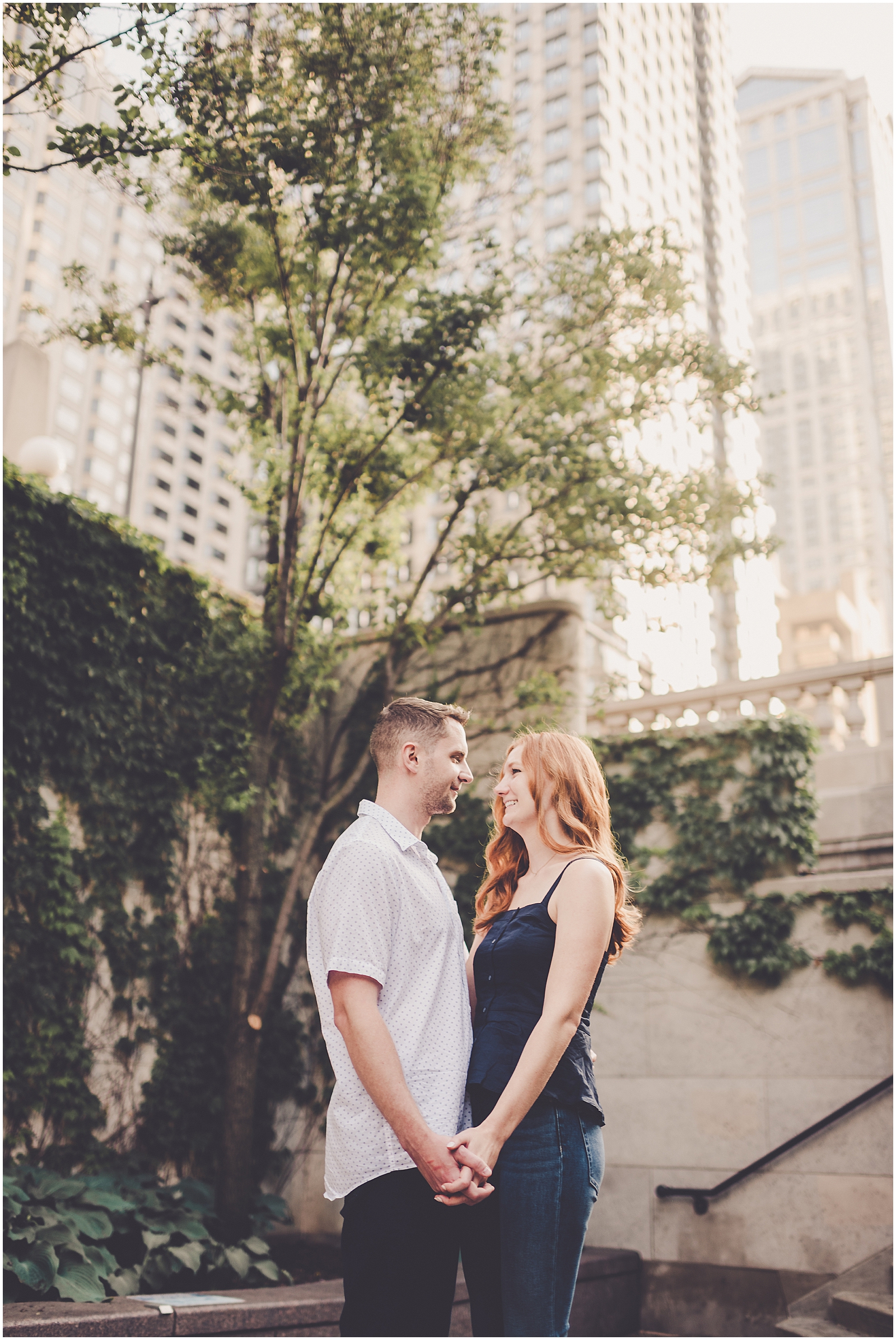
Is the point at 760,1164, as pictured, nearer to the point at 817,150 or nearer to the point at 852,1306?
the point at 852,1306

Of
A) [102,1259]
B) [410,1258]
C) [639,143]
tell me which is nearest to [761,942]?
[102,1259]

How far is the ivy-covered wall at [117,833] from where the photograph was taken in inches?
243

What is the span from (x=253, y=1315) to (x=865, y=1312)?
107 inches

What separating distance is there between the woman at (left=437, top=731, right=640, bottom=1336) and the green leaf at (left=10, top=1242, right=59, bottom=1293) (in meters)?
3.14

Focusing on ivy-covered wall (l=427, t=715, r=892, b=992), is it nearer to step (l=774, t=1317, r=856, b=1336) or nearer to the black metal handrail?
the black metal handrail

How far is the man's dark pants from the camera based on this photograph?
6.36ft

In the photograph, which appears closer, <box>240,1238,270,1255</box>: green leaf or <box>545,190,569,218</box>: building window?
<box>240,1238,270,1255</box>: green leaf

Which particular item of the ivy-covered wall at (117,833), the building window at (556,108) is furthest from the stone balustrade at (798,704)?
the building window at (556,108)

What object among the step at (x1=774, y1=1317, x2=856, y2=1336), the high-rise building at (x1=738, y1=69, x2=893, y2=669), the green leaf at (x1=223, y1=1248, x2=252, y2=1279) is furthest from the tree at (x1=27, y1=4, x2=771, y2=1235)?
the high-rise building at (x1=738, y1=69, x2=893, y2=669)

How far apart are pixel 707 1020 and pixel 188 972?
11.9 feet

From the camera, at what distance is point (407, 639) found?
8.04m

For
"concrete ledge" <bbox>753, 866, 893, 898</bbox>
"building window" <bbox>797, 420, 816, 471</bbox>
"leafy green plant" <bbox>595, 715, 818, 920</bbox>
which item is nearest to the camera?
"concrete ledge" <bbox>753, 866, 893, 898</bbox>

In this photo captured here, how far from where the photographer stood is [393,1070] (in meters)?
1.96

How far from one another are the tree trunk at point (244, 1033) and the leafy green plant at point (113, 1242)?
0.51 ft
